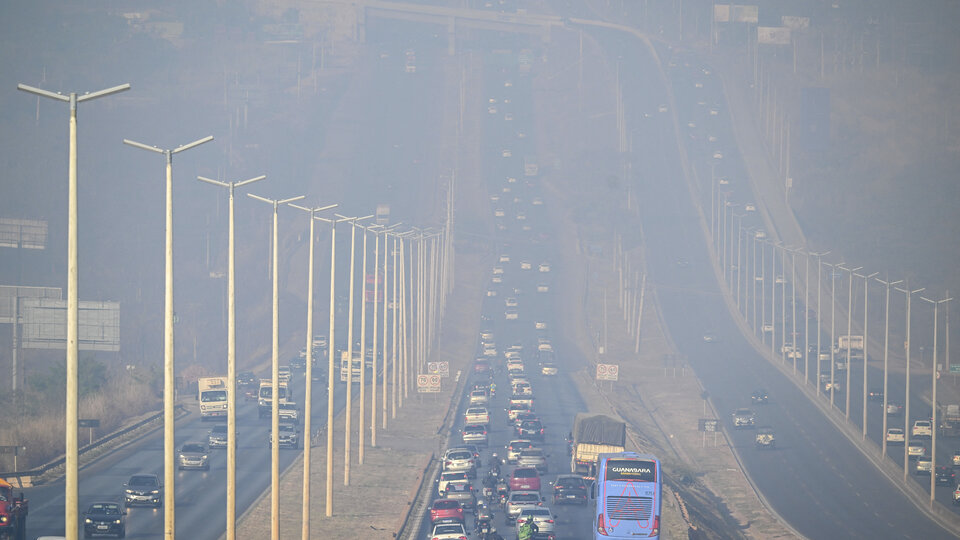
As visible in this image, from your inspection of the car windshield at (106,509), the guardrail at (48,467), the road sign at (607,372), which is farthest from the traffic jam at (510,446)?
the guardrail at (48,467)

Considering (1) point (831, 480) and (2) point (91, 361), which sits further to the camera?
(2) point (91, 361)

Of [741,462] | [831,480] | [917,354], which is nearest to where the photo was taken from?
[831,480]

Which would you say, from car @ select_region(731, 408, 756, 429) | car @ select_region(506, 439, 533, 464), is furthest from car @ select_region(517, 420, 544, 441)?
car @ select_region(731, 408, 756, 429)

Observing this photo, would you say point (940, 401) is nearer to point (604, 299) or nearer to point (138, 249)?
point (604, 299)

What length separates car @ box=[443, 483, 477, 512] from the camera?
2505 inches

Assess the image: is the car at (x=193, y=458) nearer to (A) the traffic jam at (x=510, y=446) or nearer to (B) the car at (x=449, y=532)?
(A) the traffic jam at (x=510, y=446)

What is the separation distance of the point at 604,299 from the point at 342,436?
10020cm

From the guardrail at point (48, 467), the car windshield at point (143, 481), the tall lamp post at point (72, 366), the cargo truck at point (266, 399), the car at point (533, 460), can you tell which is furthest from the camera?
Result: the cargo truck at point (266, 399)

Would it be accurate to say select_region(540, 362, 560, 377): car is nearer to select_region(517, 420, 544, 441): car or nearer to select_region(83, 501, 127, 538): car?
select_region(517, 420, 544, 441): car

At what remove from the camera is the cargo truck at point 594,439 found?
7550cm

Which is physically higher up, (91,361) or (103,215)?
(103,215)

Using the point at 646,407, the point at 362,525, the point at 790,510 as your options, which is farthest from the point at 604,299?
the point at 362,525

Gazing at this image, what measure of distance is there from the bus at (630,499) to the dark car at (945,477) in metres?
43.4

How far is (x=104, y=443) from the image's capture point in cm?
8231
